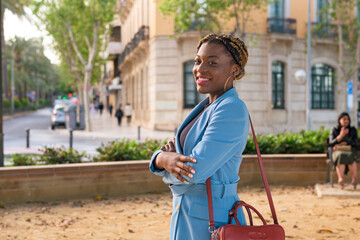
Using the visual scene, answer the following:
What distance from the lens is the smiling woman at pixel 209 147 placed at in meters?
1.93

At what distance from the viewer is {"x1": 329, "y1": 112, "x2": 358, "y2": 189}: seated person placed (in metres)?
8.04

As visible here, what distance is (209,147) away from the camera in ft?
6.27

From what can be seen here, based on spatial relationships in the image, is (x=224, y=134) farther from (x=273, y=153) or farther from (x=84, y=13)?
(x=84, y=13)

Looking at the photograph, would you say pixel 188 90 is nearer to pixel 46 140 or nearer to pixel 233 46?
pixel 46 140

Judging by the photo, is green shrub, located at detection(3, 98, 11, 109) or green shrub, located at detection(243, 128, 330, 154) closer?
green shrub, located at detection(243, 128, 330, 154)

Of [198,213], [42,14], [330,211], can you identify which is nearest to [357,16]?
[42,14]

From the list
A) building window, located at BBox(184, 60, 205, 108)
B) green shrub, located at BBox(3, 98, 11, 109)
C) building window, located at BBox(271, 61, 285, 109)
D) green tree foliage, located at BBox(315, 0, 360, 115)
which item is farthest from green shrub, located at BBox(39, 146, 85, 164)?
green shrub, located at BBox(3, 98, 11, 109)

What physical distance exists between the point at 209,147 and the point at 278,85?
2635 cm

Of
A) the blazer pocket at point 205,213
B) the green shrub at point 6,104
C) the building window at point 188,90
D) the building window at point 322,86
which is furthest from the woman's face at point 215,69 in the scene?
the green shrub at point 6,104

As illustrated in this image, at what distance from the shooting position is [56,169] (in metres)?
7.13

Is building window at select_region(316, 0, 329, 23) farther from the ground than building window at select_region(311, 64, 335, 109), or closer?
farther from the ground

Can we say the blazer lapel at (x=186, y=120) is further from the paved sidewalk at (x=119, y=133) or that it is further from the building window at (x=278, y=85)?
the building window at (x=278, y=85)

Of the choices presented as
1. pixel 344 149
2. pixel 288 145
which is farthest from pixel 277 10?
pixel 344 149

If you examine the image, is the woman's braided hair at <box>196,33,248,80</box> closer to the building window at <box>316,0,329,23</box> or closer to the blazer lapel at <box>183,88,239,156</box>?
the blazer lapel at <box>183,88,239,156</box>
